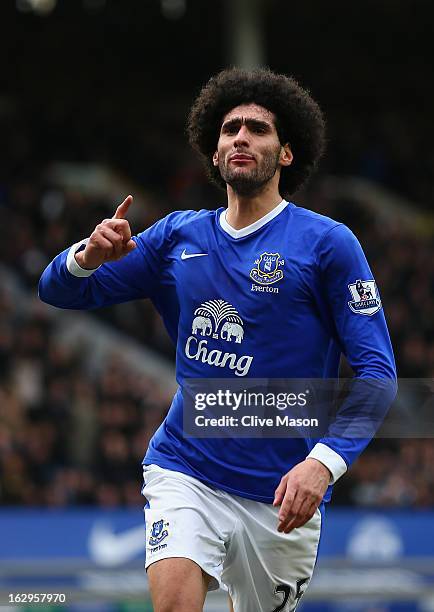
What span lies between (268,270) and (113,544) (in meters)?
7.96

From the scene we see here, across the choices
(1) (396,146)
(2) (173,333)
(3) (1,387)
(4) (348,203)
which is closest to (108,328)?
(3) (1,387)

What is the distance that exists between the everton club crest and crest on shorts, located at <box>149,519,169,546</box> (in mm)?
1069

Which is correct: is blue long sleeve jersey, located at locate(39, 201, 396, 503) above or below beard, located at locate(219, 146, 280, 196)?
below

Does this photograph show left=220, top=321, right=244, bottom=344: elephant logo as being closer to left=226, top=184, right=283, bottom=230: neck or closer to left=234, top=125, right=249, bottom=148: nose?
left=226, top=184, right=283, bottom=230: neck

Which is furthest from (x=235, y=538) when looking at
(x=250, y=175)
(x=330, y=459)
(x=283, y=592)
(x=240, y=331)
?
(x=250, y=175)

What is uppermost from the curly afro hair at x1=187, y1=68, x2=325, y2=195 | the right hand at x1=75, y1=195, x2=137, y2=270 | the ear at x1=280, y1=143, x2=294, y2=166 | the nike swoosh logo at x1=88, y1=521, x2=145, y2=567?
the curly afro hair at x1=187, y1=68, x2=325, y2=195

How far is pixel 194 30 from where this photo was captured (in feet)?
83.4

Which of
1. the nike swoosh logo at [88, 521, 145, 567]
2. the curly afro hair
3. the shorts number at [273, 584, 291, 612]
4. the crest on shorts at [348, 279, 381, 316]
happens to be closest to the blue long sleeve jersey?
the crest on shorts at [348, 279, 381, 316]

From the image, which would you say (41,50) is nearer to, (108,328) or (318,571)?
(108,328)

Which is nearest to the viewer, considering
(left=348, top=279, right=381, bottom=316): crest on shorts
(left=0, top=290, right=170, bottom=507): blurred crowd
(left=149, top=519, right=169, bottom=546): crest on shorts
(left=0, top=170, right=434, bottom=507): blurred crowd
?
(left=149, top=519, right=169, bottom=546): crest on shorts

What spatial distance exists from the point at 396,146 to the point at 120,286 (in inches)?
751

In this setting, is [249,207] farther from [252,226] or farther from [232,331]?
[232,331]

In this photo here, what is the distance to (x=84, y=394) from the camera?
14328 mm

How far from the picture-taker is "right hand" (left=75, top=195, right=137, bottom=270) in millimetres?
4984
